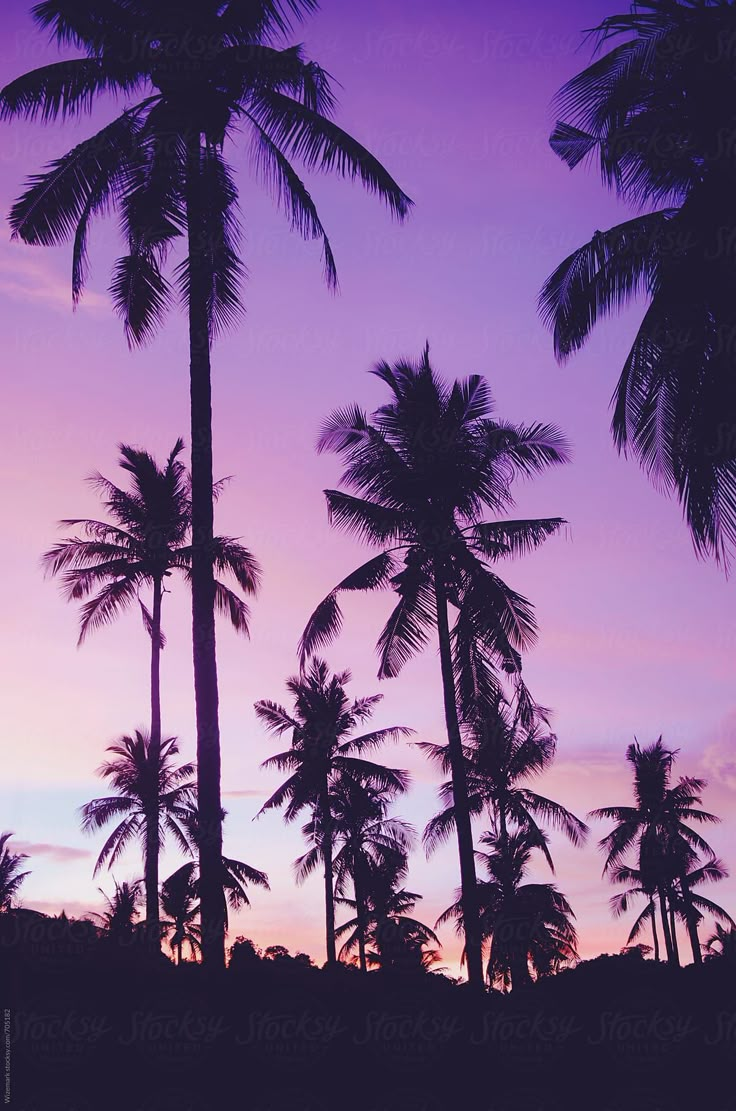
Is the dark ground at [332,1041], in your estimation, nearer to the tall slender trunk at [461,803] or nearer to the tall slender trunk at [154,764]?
the tall slender trunk at [461,803]

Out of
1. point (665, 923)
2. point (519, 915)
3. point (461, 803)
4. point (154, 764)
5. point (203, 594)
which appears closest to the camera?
point (203, 594)

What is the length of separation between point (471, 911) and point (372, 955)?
24893mm

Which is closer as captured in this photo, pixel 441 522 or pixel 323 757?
pixel 441 522

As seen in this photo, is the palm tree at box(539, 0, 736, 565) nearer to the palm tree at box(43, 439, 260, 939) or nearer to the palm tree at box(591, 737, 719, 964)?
the palm tree at box(43, 439, 260, 939)

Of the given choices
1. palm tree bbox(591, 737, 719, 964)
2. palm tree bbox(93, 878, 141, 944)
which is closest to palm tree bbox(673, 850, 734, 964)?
palm tree bbox(591, 737, 719, 964)

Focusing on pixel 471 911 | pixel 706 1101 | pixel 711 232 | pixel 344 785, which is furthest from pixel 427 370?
pixel 344 785

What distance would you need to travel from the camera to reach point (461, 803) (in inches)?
764

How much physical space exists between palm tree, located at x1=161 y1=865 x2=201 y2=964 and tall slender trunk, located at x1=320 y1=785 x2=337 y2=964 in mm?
7249

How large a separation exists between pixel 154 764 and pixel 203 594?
1540 centimetres

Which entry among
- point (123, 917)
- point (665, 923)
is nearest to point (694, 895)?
point (665, 923)

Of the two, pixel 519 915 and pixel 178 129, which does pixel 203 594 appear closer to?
pixel 178 129

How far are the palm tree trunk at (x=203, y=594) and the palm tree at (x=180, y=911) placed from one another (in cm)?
3034

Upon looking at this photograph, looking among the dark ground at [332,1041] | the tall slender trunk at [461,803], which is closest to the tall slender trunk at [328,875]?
the tall slender trunk at [461,803]

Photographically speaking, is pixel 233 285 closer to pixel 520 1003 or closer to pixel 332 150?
pixel 332 150
